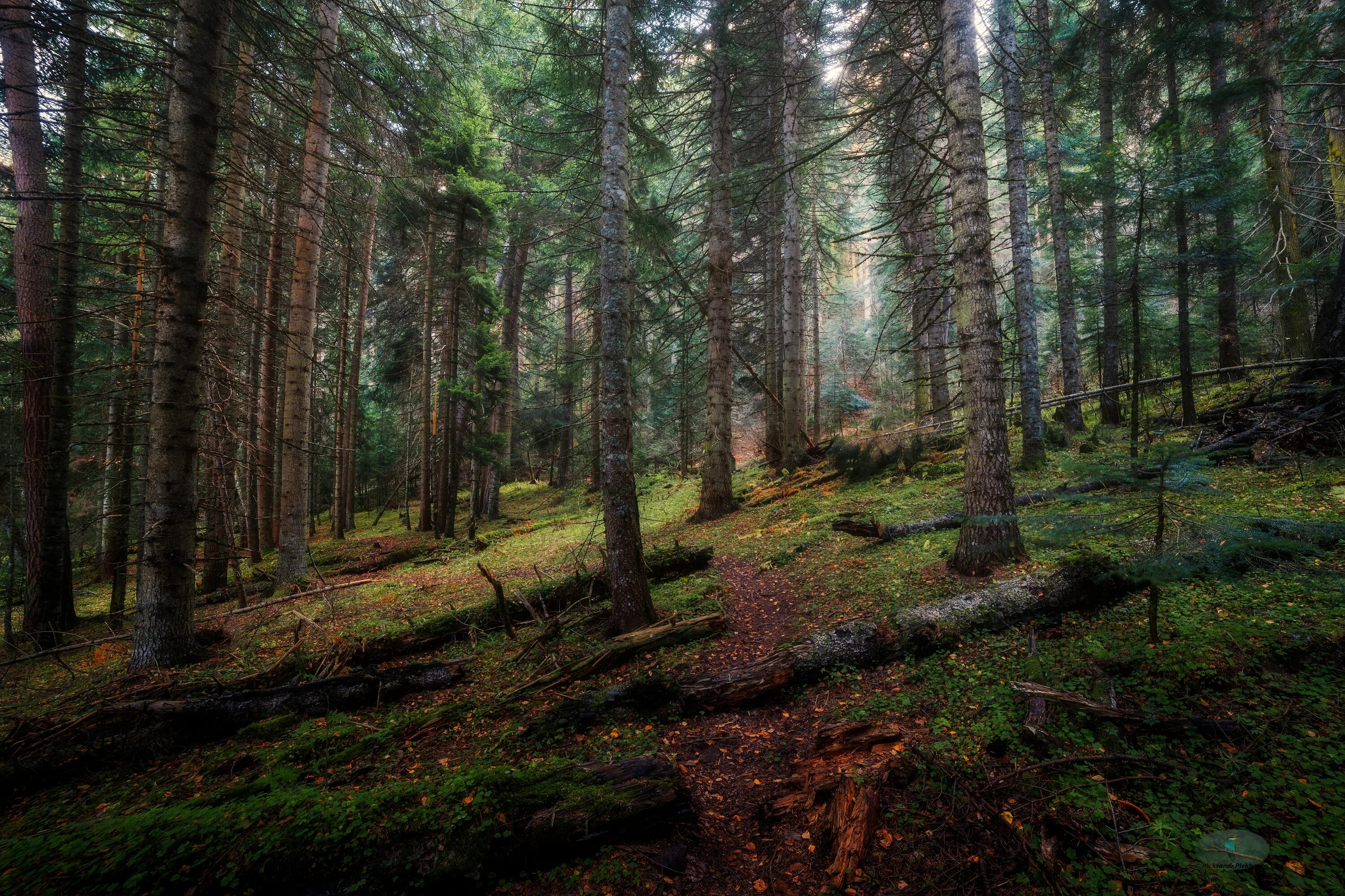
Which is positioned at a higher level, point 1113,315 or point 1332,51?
point 1332,51

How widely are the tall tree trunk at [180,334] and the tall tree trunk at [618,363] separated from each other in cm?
414

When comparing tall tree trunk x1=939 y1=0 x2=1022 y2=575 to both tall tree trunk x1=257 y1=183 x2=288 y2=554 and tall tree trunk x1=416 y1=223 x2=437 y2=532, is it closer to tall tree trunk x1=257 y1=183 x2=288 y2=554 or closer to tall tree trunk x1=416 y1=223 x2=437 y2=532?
tall tree trunk x1=257 y1=183 x2=288 y2=554

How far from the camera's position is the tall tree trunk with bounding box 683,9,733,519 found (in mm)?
11391

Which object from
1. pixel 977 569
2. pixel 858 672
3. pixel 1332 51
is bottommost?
pixel 858 672

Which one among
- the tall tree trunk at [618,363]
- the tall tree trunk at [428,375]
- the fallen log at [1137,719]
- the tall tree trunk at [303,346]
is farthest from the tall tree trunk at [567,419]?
the fallen log at [1137,719]

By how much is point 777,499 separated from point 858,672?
26.0 feet

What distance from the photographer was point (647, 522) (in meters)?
13.5

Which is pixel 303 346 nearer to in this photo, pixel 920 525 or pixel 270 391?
pixel 270 391

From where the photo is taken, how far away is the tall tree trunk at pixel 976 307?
5.47 metres

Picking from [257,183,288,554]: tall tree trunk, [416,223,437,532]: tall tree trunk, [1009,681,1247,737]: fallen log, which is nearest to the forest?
[1009,681,1247,737]: fallen log

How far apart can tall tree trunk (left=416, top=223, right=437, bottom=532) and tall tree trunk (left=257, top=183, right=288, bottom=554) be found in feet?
12.1

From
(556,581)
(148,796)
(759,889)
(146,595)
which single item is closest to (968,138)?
(759,889)

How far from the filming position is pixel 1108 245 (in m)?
14.1

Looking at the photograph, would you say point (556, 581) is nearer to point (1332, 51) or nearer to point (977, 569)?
point (977, 569)
